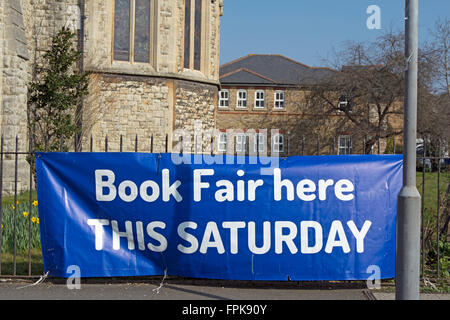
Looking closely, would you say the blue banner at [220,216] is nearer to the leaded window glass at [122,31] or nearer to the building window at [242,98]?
the leaded window glass at [122,31]

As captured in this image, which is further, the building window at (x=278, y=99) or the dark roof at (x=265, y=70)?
the dark roof at (x=265, y=70)

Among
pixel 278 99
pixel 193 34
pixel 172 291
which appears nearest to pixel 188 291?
pixel 172 291

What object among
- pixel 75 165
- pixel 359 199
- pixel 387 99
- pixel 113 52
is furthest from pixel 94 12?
pixel 387 99

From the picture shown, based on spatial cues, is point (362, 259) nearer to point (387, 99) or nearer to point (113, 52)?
point (113, 52)

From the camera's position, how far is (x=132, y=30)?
2014cm

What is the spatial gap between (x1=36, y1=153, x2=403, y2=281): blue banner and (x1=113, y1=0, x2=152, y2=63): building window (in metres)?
13.6

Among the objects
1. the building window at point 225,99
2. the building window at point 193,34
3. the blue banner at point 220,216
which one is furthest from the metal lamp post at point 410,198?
the building window at point 225,99

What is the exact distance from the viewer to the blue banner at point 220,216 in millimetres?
7020

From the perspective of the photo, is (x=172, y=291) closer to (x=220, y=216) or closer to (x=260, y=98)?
(x=220, y=216)

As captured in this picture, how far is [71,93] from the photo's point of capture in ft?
61.8

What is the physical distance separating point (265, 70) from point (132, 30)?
33.6m

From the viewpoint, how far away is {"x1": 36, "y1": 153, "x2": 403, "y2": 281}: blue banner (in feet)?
23.0

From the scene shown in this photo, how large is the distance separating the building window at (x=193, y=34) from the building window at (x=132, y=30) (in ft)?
5.35

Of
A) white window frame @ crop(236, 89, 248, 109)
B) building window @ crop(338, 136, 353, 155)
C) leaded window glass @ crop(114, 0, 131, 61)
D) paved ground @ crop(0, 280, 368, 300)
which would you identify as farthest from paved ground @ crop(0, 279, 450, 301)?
white window frame @ crop(236, 89, 248, 109)
